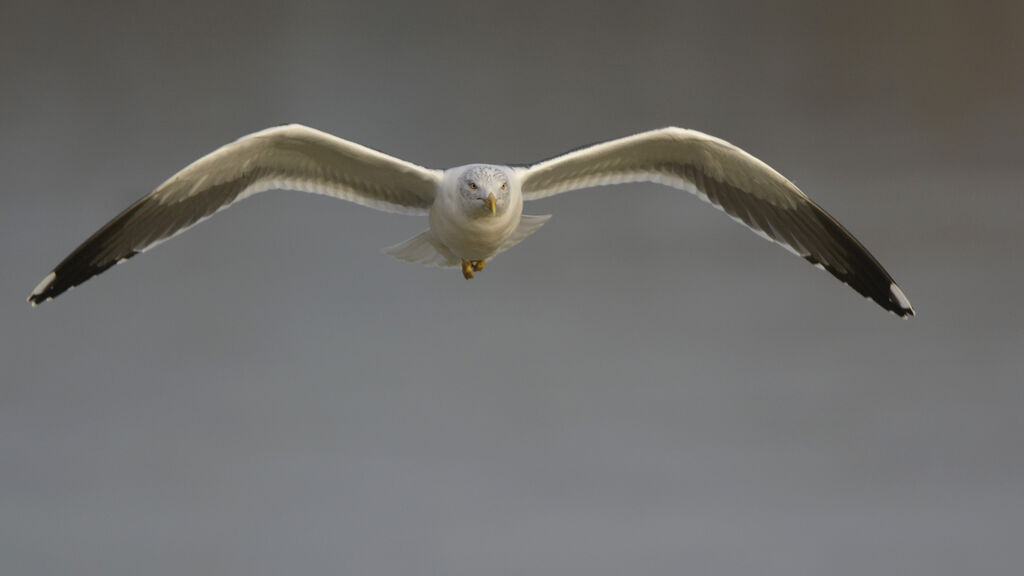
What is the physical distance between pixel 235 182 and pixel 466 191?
82 cm

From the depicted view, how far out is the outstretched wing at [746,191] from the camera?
3586mm

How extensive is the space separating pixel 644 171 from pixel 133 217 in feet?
5.28

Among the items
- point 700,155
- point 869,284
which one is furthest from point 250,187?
point 869,284

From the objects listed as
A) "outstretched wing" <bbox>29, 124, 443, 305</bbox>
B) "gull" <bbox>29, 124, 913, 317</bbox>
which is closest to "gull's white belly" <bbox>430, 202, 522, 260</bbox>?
"gull" <bbox>29, 124, 913, 317</bbox>

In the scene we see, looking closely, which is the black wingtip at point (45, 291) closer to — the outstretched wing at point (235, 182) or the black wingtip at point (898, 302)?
the outstretched wing at point (235, 182)

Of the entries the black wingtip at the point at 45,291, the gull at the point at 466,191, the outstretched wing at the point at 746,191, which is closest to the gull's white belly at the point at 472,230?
the gull at the point at 466,191

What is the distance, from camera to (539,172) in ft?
11.3

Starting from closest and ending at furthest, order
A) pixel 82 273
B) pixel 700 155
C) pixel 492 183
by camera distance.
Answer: pixel 492 183
pixel 82 273
pixel 700 155

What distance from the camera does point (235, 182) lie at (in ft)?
11.6

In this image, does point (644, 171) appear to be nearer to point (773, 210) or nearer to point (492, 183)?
point (773, 210)

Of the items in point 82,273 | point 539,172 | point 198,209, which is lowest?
point 82,273

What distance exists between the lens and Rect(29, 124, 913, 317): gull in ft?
10.9

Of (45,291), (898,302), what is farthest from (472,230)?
(898,302)

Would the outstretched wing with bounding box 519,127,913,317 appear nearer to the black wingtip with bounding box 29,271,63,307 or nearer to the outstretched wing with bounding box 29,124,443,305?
the outstretched wing with bounding box 29,124,443,305
